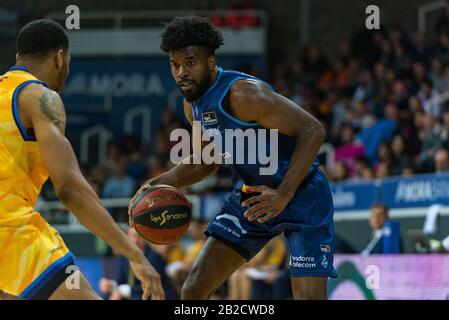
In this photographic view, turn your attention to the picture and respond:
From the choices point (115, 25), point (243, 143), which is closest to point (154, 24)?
point (115, 25)

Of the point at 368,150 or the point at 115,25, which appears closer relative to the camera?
the point at 368,150

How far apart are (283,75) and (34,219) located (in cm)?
1320

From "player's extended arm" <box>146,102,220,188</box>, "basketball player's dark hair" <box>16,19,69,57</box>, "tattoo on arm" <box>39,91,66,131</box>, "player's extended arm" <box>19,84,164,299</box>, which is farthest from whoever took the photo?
"player's extended arm" <box>146,102,220,188</box>

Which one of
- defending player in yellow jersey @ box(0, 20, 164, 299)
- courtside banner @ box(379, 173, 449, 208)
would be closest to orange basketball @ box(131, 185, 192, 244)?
defending player in yellow jersey @ box(0, 20, 164, 299)

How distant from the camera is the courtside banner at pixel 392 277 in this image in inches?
311

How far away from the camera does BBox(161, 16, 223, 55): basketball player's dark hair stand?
5.24 meters

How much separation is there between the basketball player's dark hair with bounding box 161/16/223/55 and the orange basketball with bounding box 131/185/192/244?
2.87ft

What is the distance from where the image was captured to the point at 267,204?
16.7 ft

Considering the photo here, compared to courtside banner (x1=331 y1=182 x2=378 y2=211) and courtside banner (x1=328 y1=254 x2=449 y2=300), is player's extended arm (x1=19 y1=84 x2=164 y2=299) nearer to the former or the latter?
courtside banner (x1=328 y1=254 x2=449 y2=300)

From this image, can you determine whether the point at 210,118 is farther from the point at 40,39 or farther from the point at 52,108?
the point at 52,108

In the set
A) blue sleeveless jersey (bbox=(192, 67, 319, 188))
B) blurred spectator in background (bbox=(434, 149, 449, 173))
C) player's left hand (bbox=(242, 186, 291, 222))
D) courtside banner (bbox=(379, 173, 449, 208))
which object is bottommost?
courtside banner (bbox=(379, 173, 449, 208))

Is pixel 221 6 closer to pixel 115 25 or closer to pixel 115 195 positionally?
pixel 115 25

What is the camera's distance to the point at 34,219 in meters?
4.32

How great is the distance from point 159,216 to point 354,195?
5.69 metres
